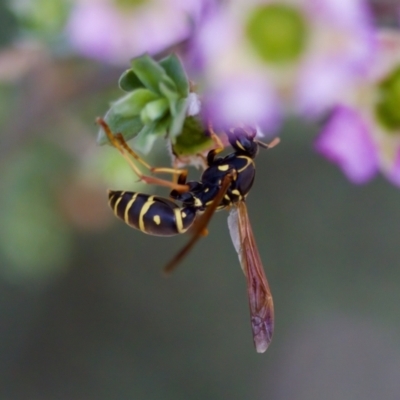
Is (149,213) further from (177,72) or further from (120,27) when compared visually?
(120,27)

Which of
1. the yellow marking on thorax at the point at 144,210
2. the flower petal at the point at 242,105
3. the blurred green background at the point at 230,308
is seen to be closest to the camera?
the flower petal at the point at 242,105

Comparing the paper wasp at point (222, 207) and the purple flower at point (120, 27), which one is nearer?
the paper wasp at point (222, 207)

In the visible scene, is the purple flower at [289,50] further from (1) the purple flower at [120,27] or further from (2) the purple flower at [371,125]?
(1) the purple flower at [120,27]

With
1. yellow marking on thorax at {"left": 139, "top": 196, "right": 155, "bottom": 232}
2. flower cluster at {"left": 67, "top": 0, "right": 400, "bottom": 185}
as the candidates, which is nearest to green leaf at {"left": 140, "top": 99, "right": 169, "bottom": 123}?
flower cluster at {"left": 67, "top": 0, "right": 400, "bottom": 185}

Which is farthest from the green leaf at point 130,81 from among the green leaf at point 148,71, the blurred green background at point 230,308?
the blurred green background at point 230,308

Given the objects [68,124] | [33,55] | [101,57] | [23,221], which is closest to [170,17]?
[101,57]

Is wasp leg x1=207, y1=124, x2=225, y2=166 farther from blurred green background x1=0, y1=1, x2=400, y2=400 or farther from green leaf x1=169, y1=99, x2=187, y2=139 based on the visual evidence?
blurred green background x1=0, y1=1, x2=400, y2=400

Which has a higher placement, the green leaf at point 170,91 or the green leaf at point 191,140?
the green leaf at point 170,91

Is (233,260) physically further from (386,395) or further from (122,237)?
(386,395)
